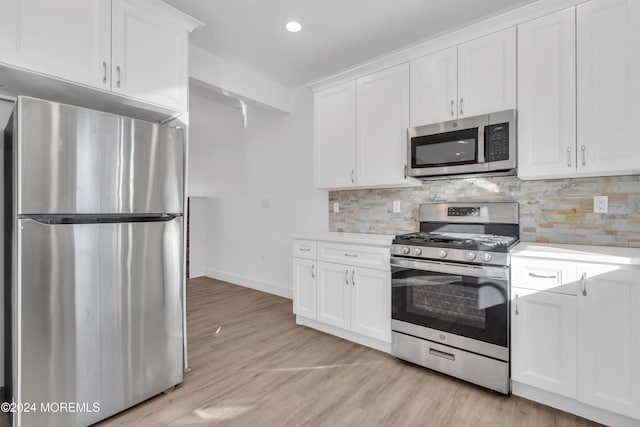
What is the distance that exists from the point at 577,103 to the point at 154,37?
109 inches

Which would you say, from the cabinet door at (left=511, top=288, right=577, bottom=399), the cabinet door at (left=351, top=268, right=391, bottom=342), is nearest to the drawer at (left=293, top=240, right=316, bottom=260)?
the cabinet door at (left=351, top=268, right=391, bottom=342)

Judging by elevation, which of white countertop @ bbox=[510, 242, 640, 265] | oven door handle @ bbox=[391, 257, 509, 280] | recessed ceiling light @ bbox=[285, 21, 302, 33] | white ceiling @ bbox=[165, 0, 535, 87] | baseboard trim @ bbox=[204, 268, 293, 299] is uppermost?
white ceiling @ bbox=[165, 0, 535, 87]

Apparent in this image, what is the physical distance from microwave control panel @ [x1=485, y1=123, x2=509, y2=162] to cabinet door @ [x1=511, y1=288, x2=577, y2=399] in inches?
36.6

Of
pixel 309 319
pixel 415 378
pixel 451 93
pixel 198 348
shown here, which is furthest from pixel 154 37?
pixel 415 378

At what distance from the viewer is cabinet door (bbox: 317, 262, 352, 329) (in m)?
2.89

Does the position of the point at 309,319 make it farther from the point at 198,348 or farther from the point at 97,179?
the point at 97,179

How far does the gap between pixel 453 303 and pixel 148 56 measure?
8.74 ft

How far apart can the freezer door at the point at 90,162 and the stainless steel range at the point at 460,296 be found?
1.78 meters

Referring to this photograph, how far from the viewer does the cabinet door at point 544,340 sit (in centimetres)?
187

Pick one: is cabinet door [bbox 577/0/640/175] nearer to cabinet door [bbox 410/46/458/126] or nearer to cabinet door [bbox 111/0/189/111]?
cabinet door [bbox 410/46/458/126]

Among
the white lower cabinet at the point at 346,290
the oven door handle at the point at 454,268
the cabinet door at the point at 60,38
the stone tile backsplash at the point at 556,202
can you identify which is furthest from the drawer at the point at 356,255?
the cabinet door at the point at 60,38

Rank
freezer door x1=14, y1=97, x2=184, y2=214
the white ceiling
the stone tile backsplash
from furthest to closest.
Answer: the white ceiling → the stone tile backsplash → freezer door x1=14, y1=97, x2=184, y2=214

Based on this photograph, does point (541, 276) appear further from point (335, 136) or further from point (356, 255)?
point (335, 136)

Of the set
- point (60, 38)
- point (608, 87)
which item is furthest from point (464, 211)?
point (60, 38)
